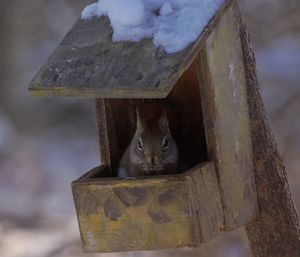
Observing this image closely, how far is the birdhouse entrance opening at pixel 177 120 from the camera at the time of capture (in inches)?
121

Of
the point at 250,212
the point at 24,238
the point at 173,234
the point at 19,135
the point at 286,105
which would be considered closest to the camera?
the point at 173,234

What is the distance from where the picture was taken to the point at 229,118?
113 inches

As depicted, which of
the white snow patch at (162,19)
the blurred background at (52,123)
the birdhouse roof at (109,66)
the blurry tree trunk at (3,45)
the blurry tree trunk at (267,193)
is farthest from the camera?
the blurry tree trunk at (3,45)

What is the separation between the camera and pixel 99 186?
9.00 ft

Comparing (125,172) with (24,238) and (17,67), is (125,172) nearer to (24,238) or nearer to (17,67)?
(24,238)

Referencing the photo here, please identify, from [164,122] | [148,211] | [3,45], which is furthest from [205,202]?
[3,45]

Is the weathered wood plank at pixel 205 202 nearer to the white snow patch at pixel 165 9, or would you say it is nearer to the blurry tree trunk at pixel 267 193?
the blurry tree trunk at pixel 267 193

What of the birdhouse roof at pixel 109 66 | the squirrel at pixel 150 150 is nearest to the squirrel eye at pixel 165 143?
the squirrel at pixel 150 150

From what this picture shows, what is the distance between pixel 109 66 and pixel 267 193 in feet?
2.42

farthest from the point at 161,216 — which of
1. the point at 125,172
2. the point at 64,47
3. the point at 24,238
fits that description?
the point at 24,238

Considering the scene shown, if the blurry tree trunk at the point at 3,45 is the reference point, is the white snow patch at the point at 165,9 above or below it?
below

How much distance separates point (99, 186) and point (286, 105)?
414 cm

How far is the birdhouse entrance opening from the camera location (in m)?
3.09

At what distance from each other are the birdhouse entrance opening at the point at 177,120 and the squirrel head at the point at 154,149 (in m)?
0.06
